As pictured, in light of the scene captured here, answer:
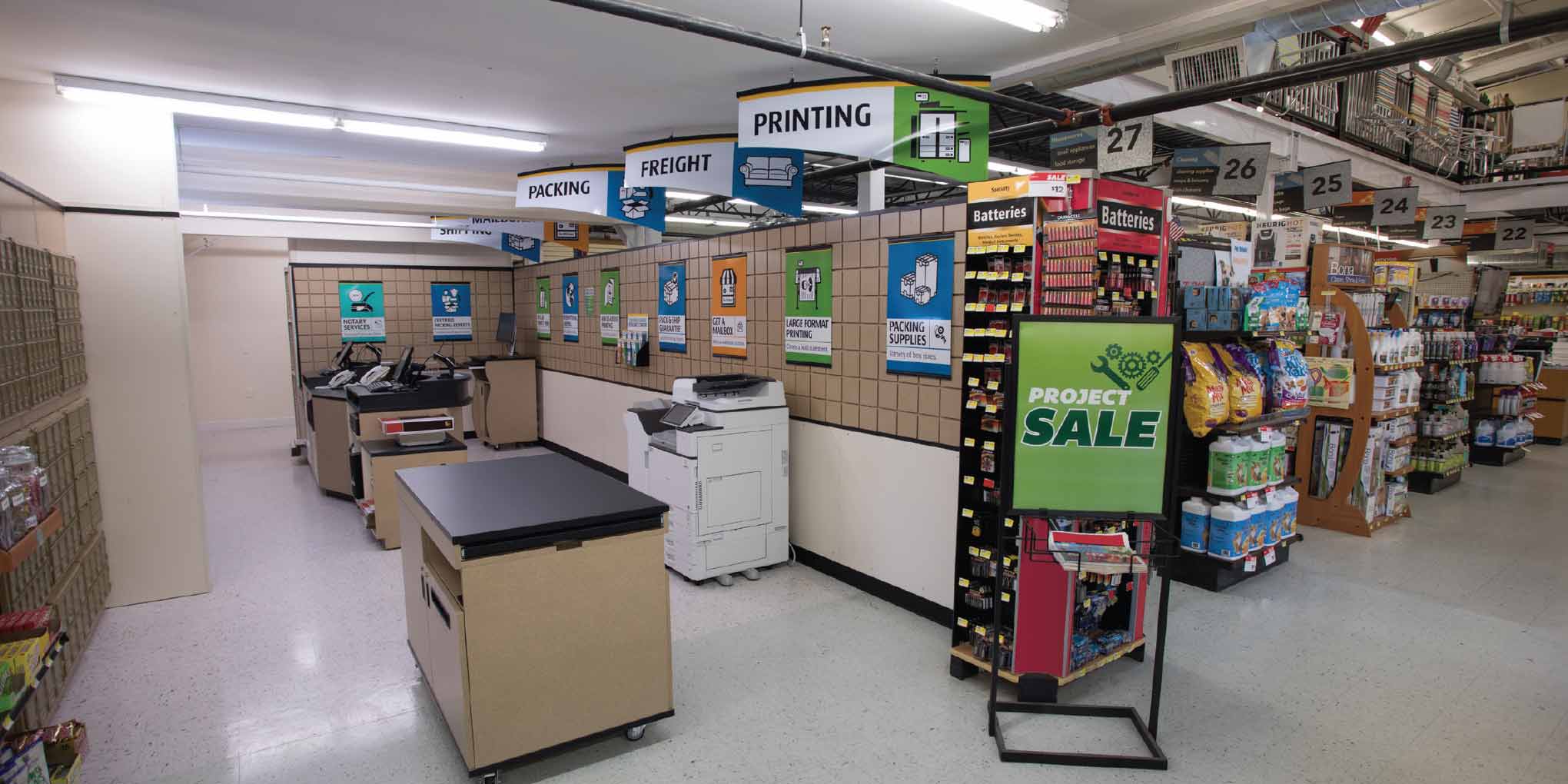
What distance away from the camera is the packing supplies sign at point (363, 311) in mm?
9766

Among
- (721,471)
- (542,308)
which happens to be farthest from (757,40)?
(542,308)

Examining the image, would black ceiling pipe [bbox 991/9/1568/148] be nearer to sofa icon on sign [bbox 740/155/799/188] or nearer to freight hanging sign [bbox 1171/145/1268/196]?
freight hanging sign [bbox 1171/145/1268/196]

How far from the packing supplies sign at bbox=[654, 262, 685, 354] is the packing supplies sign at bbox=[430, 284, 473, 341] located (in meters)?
5.30

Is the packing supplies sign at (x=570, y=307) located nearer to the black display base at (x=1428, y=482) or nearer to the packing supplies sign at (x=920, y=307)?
the packing supplies sign at (x=920, y=307)

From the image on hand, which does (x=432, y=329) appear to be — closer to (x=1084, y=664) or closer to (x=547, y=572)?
(x=547, y=572)

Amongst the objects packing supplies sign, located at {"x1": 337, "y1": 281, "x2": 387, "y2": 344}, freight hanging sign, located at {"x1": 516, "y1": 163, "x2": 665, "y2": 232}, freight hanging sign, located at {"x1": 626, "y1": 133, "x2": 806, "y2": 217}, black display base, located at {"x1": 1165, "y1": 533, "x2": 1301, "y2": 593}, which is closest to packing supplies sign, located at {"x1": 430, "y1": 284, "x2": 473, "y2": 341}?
packing supplies sign, located at {"x1": 337, "y1": 281, "x2": 387, "y2": 344}

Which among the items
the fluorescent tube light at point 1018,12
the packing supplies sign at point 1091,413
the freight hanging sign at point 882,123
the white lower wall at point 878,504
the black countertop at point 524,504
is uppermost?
the fluorescent tube light at point 1018,12

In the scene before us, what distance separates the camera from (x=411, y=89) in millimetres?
4672

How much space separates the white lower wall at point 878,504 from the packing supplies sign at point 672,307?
170 cm

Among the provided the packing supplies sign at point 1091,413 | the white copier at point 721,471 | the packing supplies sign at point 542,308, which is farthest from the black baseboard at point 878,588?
the packing supplies sign at point 542,308

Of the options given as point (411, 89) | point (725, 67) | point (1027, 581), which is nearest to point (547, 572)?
point (1027, 581)

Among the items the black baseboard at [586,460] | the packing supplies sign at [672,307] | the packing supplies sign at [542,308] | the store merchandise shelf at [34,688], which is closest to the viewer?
the store merchandise shelf at [34,688]

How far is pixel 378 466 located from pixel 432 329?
18.6 feet

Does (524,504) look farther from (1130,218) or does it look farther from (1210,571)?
(1210,571)
